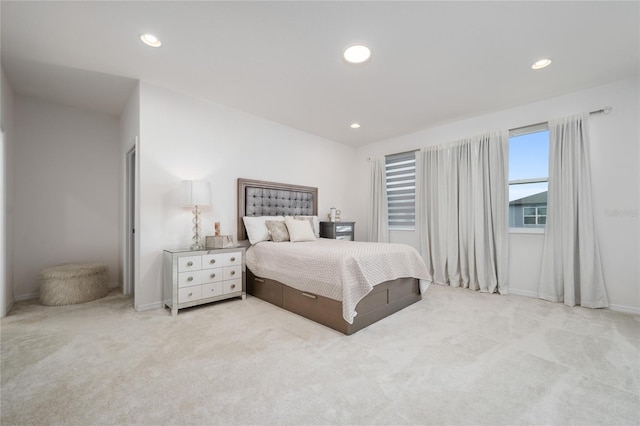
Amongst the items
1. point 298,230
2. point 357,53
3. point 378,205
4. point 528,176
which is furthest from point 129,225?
point 528,176

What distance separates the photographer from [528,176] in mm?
3648

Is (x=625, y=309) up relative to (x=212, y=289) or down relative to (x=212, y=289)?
down

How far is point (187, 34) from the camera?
2.23m

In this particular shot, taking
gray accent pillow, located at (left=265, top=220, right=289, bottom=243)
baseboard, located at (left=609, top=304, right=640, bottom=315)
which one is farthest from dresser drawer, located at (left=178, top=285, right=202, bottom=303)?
baseboard, located at (left=609, top=304, right=640, bottom=315)

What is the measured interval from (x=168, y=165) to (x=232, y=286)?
1641mm

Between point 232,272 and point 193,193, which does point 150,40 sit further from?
point 232,272

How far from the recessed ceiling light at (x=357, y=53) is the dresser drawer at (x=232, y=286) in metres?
2.76

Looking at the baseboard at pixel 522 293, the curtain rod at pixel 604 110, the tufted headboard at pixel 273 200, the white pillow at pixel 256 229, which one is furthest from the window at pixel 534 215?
the white pillow at pixel 256 229

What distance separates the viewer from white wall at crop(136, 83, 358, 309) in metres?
3.05

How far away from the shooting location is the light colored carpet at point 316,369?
141 centimetres

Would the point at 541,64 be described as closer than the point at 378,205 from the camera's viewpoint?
Yes

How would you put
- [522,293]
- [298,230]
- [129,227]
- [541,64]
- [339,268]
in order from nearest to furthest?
[339,268] < [541,64] < [522,293] < [129,227] < [298,230]

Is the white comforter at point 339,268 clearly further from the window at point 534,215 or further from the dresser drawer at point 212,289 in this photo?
the window at point 534,215

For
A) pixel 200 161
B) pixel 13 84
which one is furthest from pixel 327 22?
pixel 13 84
